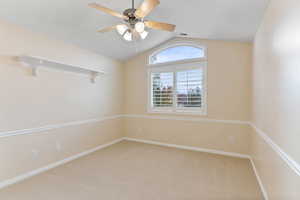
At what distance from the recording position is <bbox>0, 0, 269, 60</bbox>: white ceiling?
7.02ft

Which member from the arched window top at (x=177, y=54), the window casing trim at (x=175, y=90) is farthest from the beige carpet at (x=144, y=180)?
the arched window top at (x=177, y=54)

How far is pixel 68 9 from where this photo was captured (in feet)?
7.66

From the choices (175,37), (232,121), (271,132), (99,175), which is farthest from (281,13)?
(99,175)

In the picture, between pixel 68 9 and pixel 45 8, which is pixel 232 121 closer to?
pixel 68 9

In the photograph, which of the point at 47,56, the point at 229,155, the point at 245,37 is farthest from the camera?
the point at 229,155

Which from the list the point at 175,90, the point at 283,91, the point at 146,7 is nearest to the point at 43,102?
the point at 146,7

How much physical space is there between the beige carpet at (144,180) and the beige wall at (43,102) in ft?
1.24

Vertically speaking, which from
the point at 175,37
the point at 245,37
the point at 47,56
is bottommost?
the point at 47,56

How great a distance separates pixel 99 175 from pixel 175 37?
12.4ft

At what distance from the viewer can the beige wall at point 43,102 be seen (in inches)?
91.7

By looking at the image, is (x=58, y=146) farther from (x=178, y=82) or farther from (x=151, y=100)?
(x=178, y=82)

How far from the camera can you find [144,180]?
2521 mm

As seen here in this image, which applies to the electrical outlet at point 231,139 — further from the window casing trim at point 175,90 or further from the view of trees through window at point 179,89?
the view of trees through window at point 179,89

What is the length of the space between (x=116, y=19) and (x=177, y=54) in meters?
2.02
